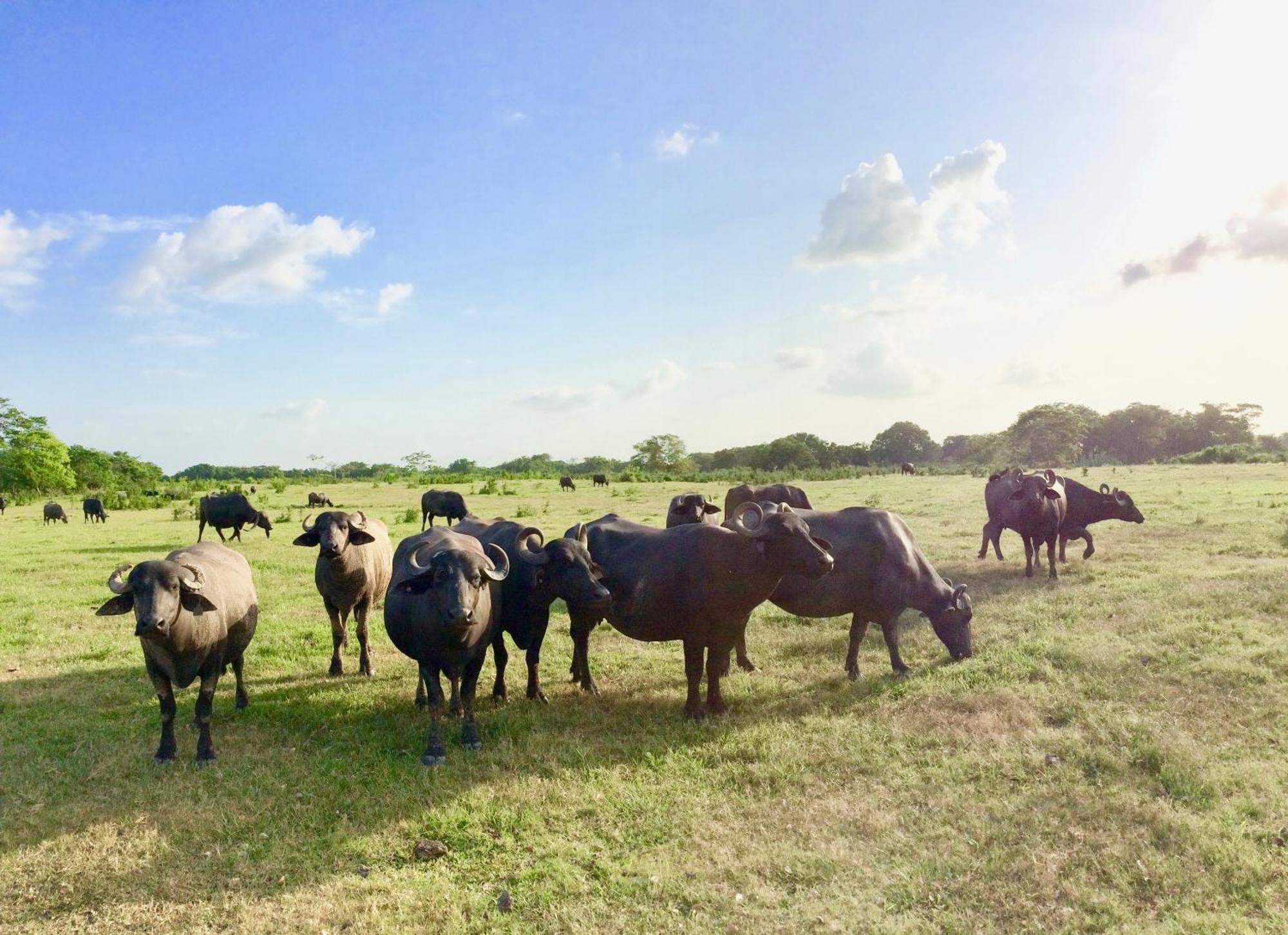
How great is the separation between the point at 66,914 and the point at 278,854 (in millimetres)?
1097

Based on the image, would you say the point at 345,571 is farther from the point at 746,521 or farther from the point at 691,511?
the point at 746,521

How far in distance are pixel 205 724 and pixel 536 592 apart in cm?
304

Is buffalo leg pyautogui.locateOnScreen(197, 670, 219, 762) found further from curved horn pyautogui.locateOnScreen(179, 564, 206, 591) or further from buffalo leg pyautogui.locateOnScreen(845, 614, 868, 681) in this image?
buffalo leg pyautogui.locateOnScreen(845, 614, 868, 681)

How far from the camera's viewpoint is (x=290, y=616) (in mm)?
11812

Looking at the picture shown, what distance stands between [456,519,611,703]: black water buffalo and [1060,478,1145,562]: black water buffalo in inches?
433

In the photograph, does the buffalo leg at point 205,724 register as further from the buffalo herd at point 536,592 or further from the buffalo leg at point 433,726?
the buffalo leg at point 433,726

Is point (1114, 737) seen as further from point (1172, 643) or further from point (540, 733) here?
point (540, 733)

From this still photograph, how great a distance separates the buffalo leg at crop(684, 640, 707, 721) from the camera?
721 centimetres

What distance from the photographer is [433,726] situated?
20.5 ft

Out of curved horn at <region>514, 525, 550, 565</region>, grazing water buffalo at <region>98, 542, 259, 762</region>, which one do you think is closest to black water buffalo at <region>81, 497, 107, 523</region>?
grazing water buffalo at <region>98, 542, 259, 762</region>

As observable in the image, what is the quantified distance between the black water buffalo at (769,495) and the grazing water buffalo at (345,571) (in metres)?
6.07

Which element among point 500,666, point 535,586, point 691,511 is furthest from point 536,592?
point 691,511

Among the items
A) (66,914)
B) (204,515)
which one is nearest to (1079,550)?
(66,914)

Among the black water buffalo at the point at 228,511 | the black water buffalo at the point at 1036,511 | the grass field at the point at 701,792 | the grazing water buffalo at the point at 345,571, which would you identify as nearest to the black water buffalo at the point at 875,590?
the grass field at the point at 701,792
